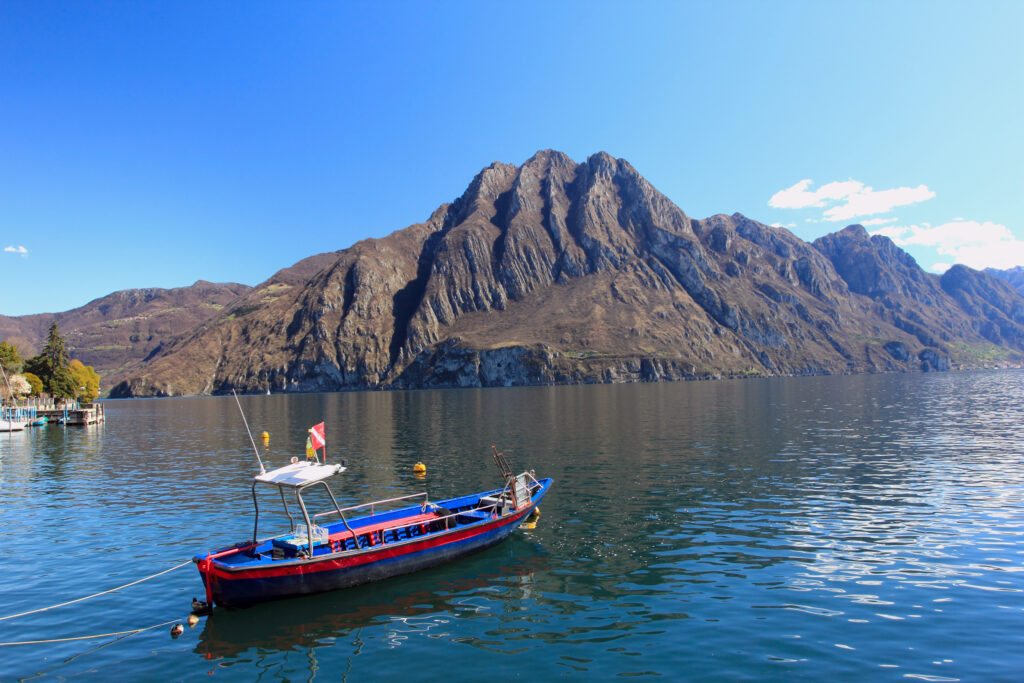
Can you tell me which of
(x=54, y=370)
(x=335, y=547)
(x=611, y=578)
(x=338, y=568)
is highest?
(x=54, y=370)

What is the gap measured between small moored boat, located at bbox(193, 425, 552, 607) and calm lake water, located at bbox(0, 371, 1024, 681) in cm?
79

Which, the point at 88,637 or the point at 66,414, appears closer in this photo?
the point at 88,637

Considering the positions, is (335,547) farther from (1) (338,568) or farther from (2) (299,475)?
(2) (299,475)

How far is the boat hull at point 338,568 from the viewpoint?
2055cm

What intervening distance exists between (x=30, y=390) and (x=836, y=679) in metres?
160

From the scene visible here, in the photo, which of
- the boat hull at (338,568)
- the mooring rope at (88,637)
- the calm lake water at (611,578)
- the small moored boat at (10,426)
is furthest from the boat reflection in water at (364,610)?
the small moored boat at (10,426)

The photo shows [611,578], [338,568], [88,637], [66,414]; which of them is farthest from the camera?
[66,414]

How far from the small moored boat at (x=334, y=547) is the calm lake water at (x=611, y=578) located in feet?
2.60

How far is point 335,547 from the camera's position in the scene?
916 inches

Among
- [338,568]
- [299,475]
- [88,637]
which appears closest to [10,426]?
[88,637]

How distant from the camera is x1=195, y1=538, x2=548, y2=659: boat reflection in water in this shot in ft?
61.1

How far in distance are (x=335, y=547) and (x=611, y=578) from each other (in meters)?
11.8

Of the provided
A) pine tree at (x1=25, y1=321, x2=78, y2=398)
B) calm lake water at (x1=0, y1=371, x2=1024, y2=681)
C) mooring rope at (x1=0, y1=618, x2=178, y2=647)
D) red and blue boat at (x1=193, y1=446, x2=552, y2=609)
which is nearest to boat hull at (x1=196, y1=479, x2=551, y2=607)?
red and blue boat at (x1=193, y1=446, x2=552, y2=609)

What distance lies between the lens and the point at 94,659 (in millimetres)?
17344
